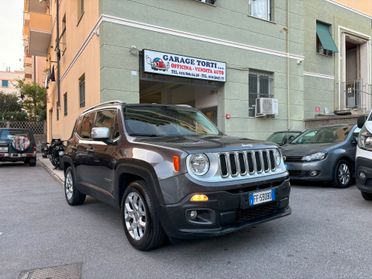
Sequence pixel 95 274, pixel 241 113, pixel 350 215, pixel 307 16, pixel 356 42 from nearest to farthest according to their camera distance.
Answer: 1. pixel 95 274
2. pixel 350 215
3. pixel 241 113
4. pixel 307 16
5. pixel 356 42

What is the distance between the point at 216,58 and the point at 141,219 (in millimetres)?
9807

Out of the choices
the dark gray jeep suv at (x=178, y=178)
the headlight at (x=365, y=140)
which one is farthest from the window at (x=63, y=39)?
the headlight at (x=365, y=140)

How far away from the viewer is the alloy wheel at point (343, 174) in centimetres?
791

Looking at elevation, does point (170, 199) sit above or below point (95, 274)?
above

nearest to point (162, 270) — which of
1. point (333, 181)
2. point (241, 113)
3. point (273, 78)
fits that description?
point (333, 181)

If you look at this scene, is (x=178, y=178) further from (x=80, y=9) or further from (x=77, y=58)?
(x=80, y=9)

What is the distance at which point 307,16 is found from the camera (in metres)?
17.6

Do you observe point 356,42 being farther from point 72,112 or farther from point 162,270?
point 162,270

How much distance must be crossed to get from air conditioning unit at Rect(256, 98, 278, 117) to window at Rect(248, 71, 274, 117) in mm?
242

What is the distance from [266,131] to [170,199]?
1131 centimetres

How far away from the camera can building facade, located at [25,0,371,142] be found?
11.1 metres

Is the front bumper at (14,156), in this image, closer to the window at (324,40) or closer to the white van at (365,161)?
the white van at (365,161)

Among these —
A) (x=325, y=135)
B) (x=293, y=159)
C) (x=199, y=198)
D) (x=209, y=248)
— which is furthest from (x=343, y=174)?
(x=199, y=198)

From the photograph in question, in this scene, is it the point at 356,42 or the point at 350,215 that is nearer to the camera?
the point at 350,215
